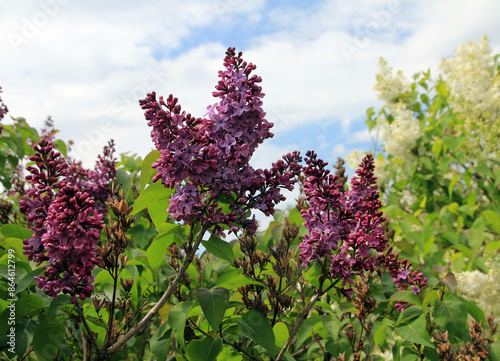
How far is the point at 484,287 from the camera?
4.89m

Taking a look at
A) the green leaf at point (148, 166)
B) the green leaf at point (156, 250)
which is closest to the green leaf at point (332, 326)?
the green leaf at point (156, 250)

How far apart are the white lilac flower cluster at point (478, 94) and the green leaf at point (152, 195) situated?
5649 mm

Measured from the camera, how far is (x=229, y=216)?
196 cm

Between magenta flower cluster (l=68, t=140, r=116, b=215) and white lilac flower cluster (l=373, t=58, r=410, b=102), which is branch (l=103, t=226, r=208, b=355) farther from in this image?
white lilac flower cluster (l=373, t=58, r=410, b=102)

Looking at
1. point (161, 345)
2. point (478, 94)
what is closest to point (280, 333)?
point (161, 345)

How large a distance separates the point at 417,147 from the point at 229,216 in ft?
19.1

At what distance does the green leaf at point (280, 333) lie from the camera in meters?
2.31

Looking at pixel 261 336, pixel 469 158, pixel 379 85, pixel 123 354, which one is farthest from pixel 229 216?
pixel 379 85

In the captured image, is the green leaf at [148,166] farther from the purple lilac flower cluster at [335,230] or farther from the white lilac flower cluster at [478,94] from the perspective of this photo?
the white lilac flower cluster at [478,94]

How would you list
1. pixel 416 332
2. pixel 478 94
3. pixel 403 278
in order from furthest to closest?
pixel 478 94, pixel 403 278, pixel 416 332

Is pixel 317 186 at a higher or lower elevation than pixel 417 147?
lower

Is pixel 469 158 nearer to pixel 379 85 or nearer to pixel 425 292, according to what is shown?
pixel 379 85

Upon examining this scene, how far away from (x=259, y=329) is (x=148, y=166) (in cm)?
95

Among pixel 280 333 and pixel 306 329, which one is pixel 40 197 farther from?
pixel 306 329
